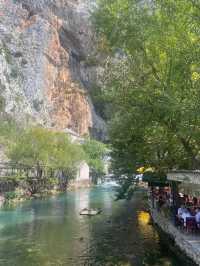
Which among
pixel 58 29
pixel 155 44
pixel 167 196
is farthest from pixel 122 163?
pixel 58 29

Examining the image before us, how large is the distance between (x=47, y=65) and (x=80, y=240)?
375 feet

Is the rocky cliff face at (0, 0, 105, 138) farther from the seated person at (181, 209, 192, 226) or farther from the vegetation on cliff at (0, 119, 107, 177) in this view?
the seated person at (181, 209, 192, 226)

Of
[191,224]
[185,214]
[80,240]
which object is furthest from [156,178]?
[191,224]

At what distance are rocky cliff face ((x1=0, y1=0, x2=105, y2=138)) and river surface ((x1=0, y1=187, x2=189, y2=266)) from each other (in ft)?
222

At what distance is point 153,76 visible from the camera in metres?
34.7

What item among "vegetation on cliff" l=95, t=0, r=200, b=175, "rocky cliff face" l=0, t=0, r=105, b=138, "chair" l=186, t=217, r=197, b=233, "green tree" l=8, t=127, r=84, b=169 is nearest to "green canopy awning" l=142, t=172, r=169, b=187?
"vegetation on cliff" l=95, t=0, r=200, b=175

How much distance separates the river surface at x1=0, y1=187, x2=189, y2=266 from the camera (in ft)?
96.7

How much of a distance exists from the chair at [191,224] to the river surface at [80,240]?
7.17 feet

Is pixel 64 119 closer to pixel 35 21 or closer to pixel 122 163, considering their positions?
pixel 35 21

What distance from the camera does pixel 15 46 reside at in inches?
5576

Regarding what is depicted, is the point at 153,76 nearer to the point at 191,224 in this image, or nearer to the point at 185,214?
the point at 185,214

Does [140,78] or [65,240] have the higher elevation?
[140,78]

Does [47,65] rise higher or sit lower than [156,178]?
higher

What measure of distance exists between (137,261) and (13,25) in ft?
420
